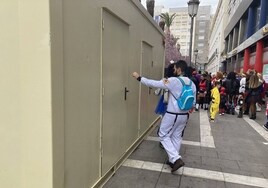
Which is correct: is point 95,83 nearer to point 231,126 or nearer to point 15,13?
point 15,13

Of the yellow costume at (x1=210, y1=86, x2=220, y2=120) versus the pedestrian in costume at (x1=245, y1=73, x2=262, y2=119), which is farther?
the pedestrian in costume at (x1=245, y1=73, x2=262, y2=119)

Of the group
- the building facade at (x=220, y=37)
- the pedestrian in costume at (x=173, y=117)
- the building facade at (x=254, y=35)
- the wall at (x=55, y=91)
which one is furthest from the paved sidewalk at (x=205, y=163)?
the building facade at (x=220, y=37)

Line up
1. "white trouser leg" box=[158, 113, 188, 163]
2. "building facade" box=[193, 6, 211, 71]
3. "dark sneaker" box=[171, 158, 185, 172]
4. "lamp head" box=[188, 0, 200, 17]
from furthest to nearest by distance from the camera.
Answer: "building facade" box=[193, 6, 211, 71] → "lamp head" box=[188, 0, 200, 17] → "white trouser leg" box=[158, 113, 188, 163] → "dark sneaker" box=[171, 158, 185, 172]

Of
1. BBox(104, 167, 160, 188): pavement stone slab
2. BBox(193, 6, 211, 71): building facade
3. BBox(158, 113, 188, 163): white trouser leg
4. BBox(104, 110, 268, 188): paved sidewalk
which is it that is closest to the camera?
BBox(104, 167, 160, 188): pavement stone slab

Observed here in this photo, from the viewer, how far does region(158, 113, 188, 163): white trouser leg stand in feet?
14.4

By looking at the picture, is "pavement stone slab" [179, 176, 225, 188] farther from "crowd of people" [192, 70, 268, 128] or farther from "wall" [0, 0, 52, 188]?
"crowd of people" [192, 70, 268, 128]

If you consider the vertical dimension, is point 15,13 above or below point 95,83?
above

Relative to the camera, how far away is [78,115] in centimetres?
288

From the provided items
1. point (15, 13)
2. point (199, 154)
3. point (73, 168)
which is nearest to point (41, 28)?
point (15, 13)

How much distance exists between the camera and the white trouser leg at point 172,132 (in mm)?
4379

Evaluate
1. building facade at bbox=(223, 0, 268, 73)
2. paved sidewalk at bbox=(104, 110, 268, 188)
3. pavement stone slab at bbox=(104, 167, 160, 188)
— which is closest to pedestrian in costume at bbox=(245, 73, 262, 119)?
paved sidewalk at bbox=(104, 110, 268, 188)

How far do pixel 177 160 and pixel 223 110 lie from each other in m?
7.14

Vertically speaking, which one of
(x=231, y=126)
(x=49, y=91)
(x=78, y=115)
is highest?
(x=49, y=91)

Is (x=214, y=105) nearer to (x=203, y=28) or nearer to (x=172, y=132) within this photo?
(x=172, y=132)
